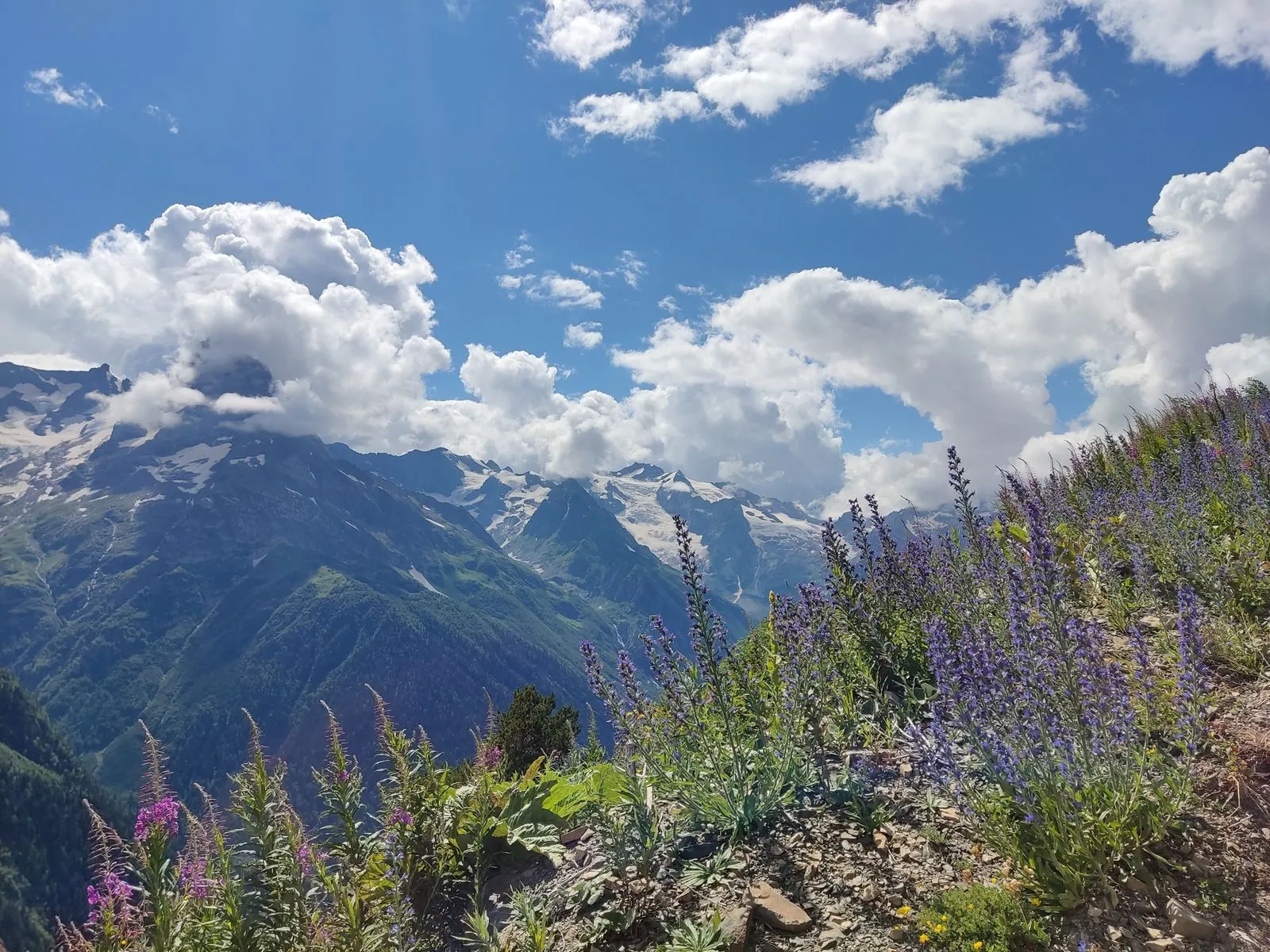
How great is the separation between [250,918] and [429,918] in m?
2.12

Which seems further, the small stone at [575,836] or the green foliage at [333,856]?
the small stone at [575,836]

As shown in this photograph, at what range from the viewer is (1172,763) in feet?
20.2

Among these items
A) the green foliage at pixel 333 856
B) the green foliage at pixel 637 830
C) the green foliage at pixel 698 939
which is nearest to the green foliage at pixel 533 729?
the green foliage at pixel 333 856

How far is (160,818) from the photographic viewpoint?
19.1ft

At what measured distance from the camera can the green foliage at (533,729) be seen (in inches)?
816

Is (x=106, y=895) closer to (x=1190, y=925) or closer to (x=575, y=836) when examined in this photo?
(x=575, y=836)

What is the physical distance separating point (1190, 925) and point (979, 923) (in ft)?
4.46

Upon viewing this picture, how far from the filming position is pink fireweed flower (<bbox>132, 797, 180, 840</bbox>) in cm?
578

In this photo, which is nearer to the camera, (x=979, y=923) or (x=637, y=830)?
(x=979, y=923)

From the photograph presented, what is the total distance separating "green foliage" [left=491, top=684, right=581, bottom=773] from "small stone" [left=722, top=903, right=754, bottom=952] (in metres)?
14.0

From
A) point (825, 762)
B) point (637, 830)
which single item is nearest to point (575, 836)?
point (637, 830)

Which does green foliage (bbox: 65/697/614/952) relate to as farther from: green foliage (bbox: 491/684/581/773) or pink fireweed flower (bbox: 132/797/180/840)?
green foliage (bbox: 491/684/581/773)

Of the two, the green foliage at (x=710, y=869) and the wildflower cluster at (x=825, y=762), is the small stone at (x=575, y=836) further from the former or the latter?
the green foliage at (x=710, y=869)

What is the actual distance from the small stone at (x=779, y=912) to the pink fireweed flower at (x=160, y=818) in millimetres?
4576
